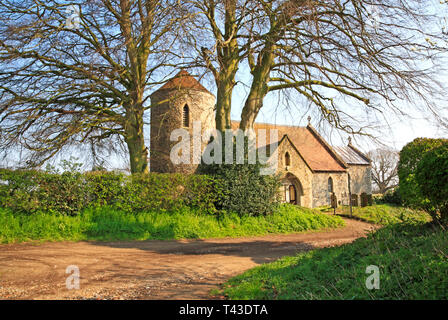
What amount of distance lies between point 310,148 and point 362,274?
26.2m

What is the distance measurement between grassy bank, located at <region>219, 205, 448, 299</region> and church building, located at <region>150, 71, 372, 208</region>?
513 inches

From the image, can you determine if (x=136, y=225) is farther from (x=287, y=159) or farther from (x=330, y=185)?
(x=330, y=185)

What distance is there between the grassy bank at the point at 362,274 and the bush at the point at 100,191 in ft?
22.6


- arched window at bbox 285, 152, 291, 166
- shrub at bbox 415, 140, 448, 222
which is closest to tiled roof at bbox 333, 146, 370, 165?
arched window at bbox 285, 152, 291, 166

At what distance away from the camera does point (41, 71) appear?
13117 mm

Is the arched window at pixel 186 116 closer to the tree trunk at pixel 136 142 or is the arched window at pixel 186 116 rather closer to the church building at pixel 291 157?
the church building at pixel 291 157

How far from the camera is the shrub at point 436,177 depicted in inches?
232

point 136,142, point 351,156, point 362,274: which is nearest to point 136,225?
point 136,142

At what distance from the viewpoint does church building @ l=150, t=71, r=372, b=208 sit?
2231 centimetres

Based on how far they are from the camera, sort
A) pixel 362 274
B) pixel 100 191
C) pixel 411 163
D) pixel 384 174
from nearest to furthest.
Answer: pixel 362 274
pixel 411 163
pixel 100 191
pixel 384 174

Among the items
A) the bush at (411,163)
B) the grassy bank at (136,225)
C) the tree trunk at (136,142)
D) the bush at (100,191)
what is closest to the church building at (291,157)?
the tree trunk at (136,142)

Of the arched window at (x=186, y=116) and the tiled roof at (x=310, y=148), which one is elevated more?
the arched window at (x=186, y=116)

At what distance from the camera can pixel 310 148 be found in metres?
29.4
